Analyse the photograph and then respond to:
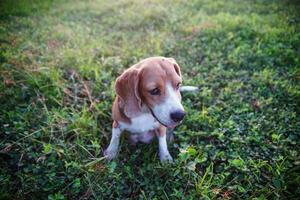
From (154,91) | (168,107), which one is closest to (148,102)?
(154,91)

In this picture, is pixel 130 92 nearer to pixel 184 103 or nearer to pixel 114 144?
pixel 114 144

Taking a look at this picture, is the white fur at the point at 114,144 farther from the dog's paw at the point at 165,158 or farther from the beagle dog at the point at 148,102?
the dog's paw at the point at 165,158

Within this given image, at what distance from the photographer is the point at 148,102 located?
10.9 ft

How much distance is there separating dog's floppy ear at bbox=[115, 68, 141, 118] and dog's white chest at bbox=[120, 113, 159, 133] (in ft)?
0.48

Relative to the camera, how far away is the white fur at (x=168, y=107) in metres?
3.10

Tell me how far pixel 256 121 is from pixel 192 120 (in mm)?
968

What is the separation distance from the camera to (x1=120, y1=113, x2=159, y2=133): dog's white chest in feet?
11.6

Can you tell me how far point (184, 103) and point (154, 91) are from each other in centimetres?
150

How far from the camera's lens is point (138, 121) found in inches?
140

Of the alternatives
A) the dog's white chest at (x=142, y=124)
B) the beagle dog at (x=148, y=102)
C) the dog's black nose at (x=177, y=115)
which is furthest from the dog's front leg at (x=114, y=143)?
the dog's black nose at (x=177, y=115)

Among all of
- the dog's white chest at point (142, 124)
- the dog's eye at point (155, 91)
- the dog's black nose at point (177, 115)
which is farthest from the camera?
the dog's white chest at point (142, 124)

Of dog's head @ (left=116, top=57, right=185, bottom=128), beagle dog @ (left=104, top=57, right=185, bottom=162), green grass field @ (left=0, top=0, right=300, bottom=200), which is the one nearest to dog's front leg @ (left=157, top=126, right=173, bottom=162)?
beagle dog @ (left=104, top=57, right=185, bottom=162)

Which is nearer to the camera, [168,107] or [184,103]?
[168,107]

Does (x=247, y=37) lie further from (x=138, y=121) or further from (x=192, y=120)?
(x=138, y=121)
